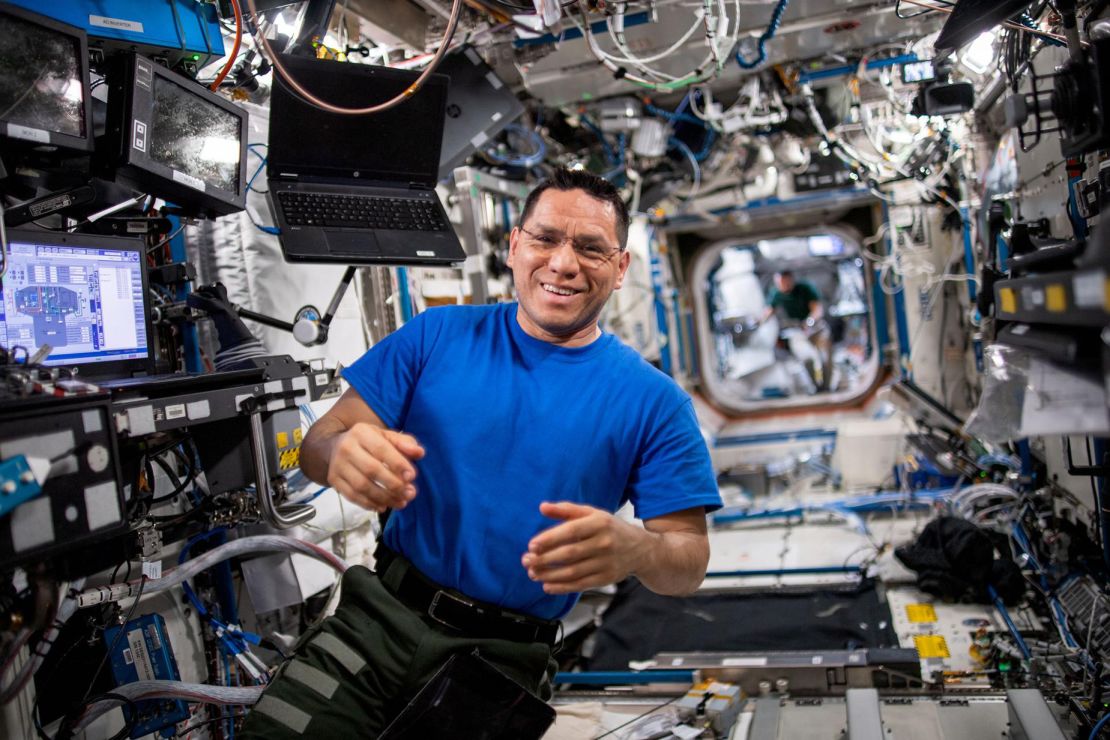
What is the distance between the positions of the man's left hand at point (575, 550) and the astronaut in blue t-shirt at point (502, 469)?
34 cm

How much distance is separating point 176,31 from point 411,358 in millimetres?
1238

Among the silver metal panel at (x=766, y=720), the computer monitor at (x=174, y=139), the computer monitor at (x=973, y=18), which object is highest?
the computer monitor at (x=973, y=18)

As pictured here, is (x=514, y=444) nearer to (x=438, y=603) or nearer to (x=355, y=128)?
(x=438, y=603)

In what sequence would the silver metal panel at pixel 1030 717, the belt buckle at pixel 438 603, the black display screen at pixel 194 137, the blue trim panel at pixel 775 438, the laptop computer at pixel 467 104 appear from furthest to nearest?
the blue trim panel at pixel 775 438
the laptop computer at pixel 467 104
the silver metal panel at pixel 1030 717
the black display screen at pixel 194 137
the belt buckle at pixel 438 603

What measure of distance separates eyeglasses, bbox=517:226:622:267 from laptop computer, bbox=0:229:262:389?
3.00ft

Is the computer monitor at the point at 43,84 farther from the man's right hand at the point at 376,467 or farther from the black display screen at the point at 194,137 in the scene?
the man's right hand at the point at 376,467

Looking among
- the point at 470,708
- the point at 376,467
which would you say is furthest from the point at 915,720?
the point at 376,467

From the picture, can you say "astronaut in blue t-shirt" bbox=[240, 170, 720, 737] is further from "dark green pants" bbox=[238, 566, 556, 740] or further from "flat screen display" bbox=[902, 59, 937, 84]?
"flat screen display" bbox=[902, 59, 937, 84]

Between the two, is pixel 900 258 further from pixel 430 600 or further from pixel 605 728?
pixel 430 600

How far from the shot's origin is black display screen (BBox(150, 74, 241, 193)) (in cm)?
237

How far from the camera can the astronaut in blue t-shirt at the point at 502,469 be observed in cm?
198


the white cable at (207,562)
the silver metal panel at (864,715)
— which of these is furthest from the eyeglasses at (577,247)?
the silver metal panel at (864,715)

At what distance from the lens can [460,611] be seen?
2.02 metres

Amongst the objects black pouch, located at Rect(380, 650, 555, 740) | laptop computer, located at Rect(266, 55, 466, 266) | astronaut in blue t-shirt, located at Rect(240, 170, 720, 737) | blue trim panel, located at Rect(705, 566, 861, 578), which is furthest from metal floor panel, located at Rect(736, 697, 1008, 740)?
laptop computer, located at Rect(266, 55, 466, 266)
